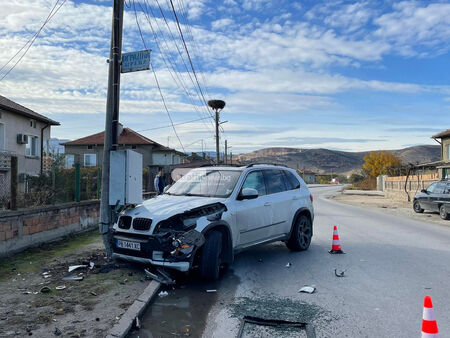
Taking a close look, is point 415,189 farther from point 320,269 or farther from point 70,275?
point 70,275

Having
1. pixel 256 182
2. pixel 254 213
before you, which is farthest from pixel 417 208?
pixel 254 213

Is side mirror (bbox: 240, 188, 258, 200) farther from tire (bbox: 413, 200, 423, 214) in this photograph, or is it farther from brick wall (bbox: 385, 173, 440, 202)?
brick wall (bbox: 385, 173, 440, 202)

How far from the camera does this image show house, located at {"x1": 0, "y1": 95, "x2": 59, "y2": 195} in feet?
74.4

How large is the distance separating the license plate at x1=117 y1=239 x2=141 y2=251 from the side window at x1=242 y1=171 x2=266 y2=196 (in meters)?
2.19

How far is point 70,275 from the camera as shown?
245 inches

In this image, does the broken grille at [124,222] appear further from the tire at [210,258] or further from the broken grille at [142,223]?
the tire at [210,258]

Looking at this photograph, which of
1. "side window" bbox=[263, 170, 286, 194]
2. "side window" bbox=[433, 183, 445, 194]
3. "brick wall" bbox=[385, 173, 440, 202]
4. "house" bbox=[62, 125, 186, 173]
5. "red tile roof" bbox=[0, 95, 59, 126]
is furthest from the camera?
"house" bbox=[62, 125, 186, 173]

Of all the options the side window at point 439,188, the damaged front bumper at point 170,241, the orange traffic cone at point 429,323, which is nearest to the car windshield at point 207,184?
the damaged front bumper at point 170,241

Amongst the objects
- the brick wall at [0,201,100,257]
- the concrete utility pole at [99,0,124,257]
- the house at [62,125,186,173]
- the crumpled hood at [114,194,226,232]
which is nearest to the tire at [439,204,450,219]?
the crumpled hood at [114,194,226,232]

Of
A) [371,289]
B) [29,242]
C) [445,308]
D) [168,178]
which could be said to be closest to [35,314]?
[29,242]

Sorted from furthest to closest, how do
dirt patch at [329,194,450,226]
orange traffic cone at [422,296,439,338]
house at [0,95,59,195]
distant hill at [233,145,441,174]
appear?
distant hill at [233,145,441,174] < house at [0,95,59,195] < dirt patch at [329,194,450,226] < orange traffic cone at [422,296,439,338]

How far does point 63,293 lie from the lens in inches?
211

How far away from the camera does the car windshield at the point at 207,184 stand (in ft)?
23.2

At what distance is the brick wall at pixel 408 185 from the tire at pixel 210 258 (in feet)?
81.3
